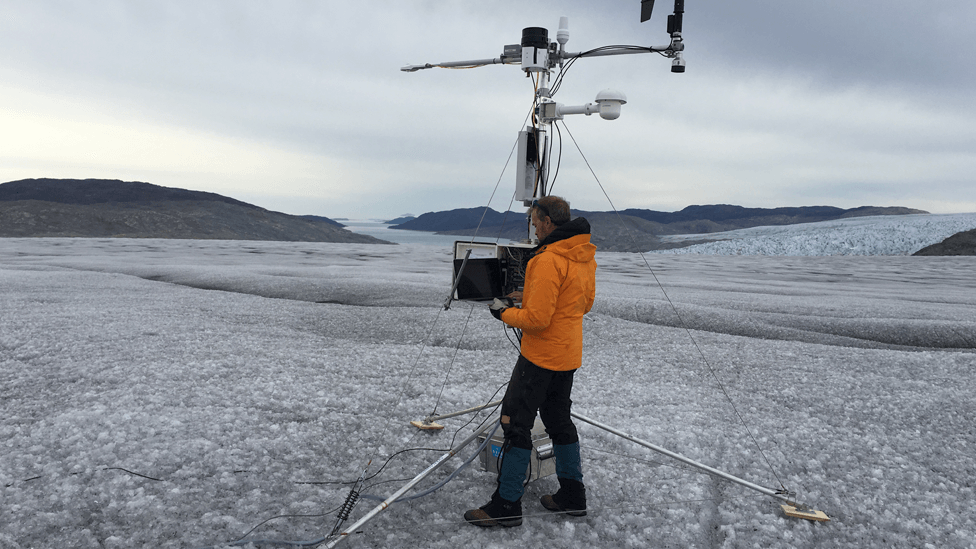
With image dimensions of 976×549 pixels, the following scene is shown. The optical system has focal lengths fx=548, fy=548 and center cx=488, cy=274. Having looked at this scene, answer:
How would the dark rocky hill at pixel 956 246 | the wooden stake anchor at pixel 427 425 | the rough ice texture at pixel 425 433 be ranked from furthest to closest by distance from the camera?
the dark rocky hill at pixel 956 246 < the wooden stake anchor at pixel 427 425 < the rough ice texture at pixel 425 433

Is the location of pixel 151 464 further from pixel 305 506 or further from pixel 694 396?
pixel 694 396

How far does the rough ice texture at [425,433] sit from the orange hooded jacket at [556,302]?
45.6 inches

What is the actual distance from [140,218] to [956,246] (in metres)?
94.0

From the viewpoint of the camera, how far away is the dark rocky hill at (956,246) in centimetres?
4106

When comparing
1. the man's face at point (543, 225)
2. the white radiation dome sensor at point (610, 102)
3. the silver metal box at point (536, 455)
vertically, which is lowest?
the silver metal box at point (536, 455)

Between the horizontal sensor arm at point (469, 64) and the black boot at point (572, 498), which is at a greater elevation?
the horizontal sensor arm at point (469, 64)

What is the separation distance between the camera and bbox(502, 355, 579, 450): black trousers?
3.44m

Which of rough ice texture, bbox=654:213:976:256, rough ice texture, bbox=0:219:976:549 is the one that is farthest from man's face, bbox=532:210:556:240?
rough ice texture, bbox=654:213:976:256

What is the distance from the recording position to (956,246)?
137 ft

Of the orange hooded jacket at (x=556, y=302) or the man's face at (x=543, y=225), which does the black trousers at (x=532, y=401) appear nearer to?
the orange hooded jacket at (x=556, y=302)

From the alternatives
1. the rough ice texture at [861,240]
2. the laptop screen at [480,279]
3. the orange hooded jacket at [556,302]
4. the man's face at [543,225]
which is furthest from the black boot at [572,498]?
the rough ice texture at [861,240]

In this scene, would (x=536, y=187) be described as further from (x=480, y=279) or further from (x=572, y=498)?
(x=572, y=498)

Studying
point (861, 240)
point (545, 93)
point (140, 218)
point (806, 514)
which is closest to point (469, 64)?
point (545, 93)

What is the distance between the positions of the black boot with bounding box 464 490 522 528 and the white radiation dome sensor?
280 centimetres
